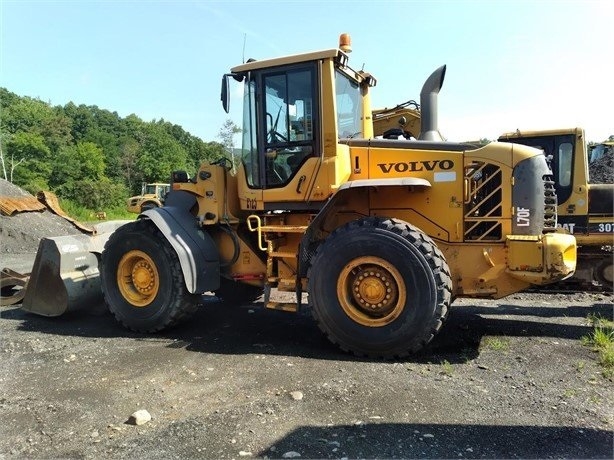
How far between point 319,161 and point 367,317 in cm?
171

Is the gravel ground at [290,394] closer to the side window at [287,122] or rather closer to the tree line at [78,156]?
the side window at [287,122]

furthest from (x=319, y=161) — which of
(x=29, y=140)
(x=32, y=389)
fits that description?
(x=29, y=140)

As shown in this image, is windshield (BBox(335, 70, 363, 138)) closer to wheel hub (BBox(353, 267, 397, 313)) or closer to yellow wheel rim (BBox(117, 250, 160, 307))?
wheel hub (BBox(353, 267, 397, 313))

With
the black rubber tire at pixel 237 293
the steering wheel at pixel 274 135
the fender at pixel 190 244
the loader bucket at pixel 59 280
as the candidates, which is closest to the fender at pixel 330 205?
the steering wheel at pixel 274 135

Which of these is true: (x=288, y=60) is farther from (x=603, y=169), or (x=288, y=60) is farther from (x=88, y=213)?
(x=88, y=213)

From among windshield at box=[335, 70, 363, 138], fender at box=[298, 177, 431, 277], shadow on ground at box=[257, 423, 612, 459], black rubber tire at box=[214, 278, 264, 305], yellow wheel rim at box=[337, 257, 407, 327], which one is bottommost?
shadow on ground at box=[257, 423, 612, 459]

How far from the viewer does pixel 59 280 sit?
6156 millimetres

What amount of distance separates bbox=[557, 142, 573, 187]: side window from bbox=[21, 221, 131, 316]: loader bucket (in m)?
7.12

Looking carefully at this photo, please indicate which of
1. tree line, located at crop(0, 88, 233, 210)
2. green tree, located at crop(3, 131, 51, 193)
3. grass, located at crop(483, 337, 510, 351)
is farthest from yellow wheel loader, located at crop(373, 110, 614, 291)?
green tree, located at crop(3, 131, 51, 193)

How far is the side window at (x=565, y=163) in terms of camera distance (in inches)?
309

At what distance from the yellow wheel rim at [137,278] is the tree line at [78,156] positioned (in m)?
23.4

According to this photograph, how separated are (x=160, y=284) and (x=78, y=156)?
45.8 metres

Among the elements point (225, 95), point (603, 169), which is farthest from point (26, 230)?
point (603, 169)

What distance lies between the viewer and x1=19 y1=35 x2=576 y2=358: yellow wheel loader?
460cm
